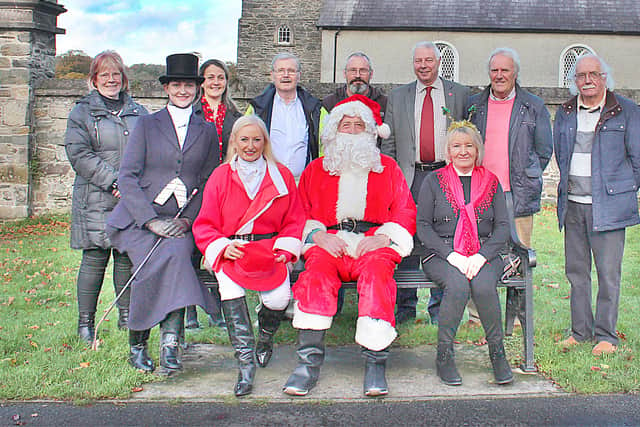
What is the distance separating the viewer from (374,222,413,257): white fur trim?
4.70 m

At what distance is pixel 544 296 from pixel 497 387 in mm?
2861

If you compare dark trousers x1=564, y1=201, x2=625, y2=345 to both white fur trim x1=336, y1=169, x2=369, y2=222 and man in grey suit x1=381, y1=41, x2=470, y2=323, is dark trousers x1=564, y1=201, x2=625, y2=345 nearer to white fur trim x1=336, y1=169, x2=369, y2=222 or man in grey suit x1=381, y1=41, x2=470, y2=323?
man in grey suit x1=381, y1=41, x2=470, y2=323

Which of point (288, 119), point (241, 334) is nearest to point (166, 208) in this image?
point (241, 334)

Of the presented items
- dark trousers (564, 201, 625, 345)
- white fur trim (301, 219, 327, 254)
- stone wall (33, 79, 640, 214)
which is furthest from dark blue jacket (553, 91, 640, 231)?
stone wall (33, 79, 640, 214)

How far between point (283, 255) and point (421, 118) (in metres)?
1.84

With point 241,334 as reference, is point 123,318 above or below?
below

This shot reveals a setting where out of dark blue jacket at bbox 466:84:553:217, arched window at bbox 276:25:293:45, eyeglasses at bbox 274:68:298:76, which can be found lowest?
dark blue jacket at bbox 466:84:553:217

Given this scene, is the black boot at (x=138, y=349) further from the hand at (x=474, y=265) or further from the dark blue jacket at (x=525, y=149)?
the dark blue jacket at (x=525, y=149)

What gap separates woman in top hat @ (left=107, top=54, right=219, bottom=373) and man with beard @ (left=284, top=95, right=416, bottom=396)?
77 cm

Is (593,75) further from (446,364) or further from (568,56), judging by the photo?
(568,56)

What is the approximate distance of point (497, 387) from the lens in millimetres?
4270

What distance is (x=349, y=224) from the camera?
4906 mm

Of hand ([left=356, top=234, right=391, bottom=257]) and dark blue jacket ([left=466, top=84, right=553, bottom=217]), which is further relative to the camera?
dark blue jacket ([left=466, top=84, right=553, bottom=217])

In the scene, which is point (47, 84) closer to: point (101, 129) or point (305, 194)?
point (101, 129)
